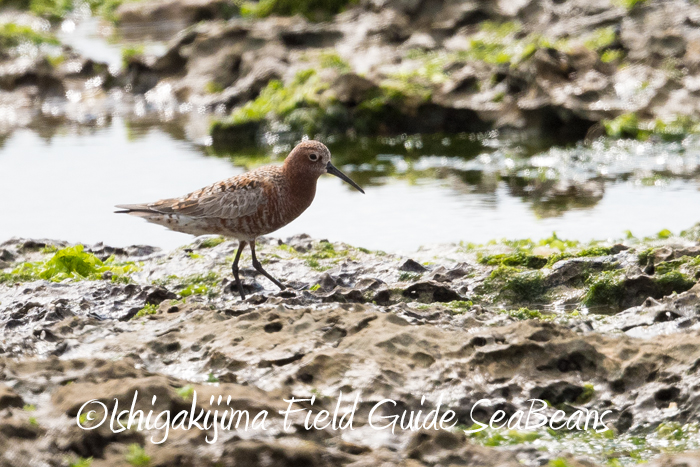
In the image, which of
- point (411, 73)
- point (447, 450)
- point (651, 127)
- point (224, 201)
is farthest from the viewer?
point (411, 73)

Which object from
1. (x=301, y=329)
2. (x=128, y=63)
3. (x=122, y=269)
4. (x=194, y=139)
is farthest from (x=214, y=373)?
(x=128, y=63)

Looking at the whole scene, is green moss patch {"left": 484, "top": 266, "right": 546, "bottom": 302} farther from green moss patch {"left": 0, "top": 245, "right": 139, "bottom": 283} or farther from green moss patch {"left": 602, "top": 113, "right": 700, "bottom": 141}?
green moss patch {"left": 602, "top": 113, "right": 700, "bottom": 141}

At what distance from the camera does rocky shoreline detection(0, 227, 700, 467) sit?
4.44 meters

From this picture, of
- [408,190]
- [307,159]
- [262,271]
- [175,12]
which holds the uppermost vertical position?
[307,159]

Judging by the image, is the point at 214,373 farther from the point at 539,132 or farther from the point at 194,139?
the point at 194,139

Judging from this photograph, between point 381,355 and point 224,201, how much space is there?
9.77 ft

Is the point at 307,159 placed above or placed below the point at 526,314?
above

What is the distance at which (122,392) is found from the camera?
466cm

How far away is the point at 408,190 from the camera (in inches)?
537

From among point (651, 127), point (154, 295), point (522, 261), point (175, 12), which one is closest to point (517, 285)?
point (522, 261)

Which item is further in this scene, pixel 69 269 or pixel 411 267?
pixel 69 269

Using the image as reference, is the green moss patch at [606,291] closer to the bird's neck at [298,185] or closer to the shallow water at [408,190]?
the bird's neck at [298,185]

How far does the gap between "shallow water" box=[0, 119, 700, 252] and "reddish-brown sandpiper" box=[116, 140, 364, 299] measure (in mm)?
2360

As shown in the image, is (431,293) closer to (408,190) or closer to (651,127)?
(408,190)
